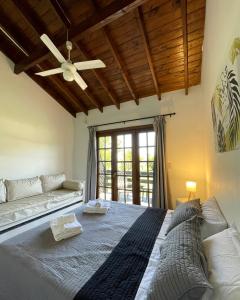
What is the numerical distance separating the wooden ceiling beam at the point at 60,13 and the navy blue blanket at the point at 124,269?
321 centimetres

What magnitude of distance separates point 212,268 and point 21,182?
3391 mm

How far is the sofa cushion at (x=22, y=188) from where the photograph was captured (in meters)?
3.05

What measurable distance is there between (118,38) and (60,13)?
3.23ft

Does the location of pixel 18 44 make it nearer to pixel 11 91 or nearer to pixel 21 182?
pixel 11 91

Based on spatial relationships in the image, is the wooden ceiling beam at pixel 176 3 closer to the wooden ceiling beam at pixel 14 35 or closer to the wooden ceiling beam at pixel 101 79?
the wooden ceiling beam at pixel 101 79

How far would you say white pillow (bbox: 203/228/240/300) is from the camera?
76 cm

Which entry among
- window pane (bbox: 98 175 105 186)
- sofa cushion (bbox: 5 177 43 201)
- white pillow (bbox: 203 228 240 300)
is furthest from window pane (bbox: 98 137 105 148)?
white pillow (bbox: 203 228 240 300)

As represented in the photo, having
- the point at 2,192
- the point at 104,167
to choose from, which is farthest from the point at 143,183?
the point at 2,192

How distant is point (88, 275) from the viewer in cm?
111

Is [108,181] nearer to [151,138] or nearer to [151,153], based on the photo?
[151,153]

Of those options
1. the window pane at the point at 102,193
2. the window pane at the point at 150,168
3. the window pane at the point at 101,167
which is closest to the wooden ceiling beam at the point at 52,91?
the window pane at the point at 101,167

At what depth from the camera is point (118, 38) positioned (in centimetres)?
288

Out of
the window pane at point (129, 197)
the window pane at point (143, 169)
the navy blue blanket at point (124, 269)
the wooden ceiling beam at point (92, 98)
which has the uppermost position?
the wooden ceiling beam at point (92, 98)

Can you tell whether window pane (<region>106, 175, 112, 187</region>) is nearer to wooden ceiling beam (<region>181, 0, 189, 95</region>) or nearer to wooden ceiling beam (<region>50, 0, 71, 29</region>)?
wooden ceiling beam (<region>181, 0, 189, 95</region>)
